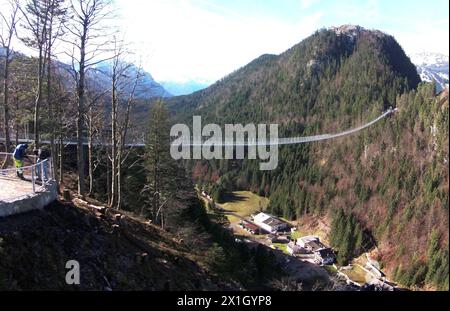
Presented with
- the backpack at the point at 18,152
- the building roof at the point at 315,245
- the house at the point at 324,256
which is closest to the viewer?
the backpack at the point at 18,152

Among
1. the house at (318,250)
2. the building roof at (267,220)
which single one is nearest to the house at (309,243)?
the house at (318,250)

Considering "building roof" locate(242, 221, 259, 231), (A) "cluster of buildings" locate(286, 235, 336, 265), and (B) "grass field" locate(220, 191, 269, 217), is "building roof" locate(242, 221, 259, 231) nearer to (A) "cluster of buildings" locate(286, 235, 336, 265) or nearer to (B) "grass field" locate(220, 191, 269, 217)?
(A) "cluster of buildings" locate(286, 235, 336, 265)

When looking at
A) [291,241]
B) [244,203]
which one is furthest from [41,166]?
[244,203]

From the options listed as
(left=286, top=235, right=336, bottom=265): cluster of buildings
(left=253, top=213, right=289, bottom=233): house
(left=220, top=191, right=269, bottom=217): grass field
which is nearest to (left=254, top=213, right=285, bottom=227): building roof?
(left=253, top=213, right=289, bottom=233): house

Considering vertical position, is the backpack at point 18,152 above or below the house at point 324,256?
above

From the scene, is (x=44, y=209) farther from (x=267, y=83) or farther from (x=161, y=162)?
(x=267, y=83)

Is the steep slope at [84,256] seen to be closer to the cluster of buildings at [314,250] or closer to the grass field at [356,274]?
the grass field at [356,274]
